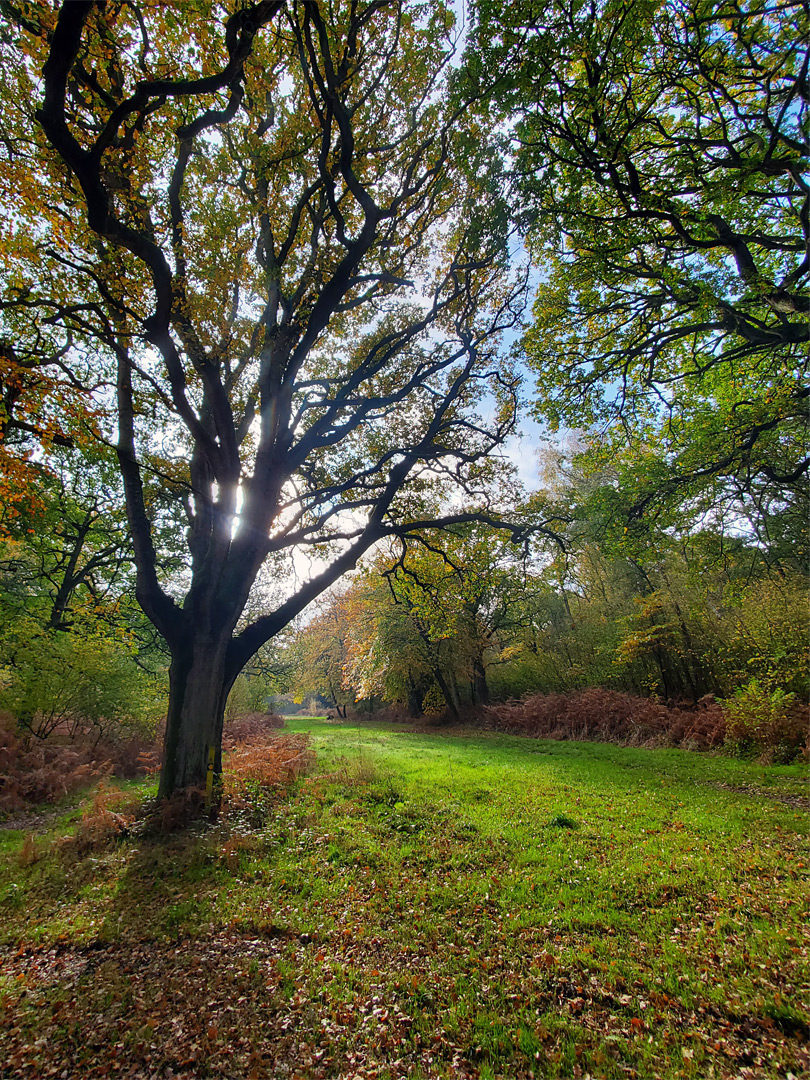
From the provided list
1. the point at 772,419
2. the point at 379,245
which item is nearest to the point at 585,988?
the point at 772,419

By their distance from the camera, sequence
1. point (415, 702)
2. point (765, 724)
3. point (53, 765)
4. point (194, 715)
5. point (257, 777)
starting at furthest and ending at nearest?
point (415, 702) → point (765, 724) → point (53, 765) → point (257, 777) → point (194, 715)

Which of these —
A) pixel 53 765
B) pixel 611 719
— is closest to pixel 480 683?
pixel 611 719

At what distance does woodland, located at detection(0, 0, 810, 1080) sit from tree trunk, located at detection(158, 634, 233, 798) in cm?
6

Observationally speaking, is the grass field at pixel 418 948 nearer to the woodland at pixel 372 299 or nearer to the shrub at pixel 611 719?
the woodland at pixel 372 299

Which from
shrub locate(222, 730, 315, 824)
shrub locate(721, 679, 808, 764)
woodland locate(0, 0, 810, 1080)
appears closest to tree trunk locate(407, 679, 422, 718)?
woodland locate(0, 0, 810, 1080)

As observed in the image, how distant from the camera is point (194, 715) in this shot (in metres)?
7.32

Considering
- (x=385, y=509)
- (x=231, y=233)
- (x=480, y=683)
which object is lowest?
(x=480, y=683)

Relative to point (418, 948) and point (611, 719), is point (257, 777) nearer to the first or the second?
point (418, 948)

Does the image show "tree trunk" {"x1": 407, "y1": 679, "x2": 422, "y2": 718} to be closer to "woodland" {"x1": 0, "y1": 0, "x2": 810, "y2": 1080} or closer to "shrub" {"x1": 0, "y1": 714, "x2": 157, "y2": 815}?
"woodland" {"x1": 0, "y1": 0, "x2": 810, "y2": 1080}

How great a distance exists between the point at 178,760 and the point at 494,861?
5.52 metres

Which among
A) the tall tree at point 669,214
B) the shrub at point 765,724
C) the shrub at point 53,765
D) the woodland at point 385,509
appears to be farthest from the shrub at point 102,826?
the shrub at point 765,724

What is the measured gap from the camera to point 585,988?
3.46 meters

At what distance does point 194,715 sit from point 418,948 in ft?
17.2

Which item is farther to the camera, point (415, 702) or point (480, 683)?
point (415, 702)
